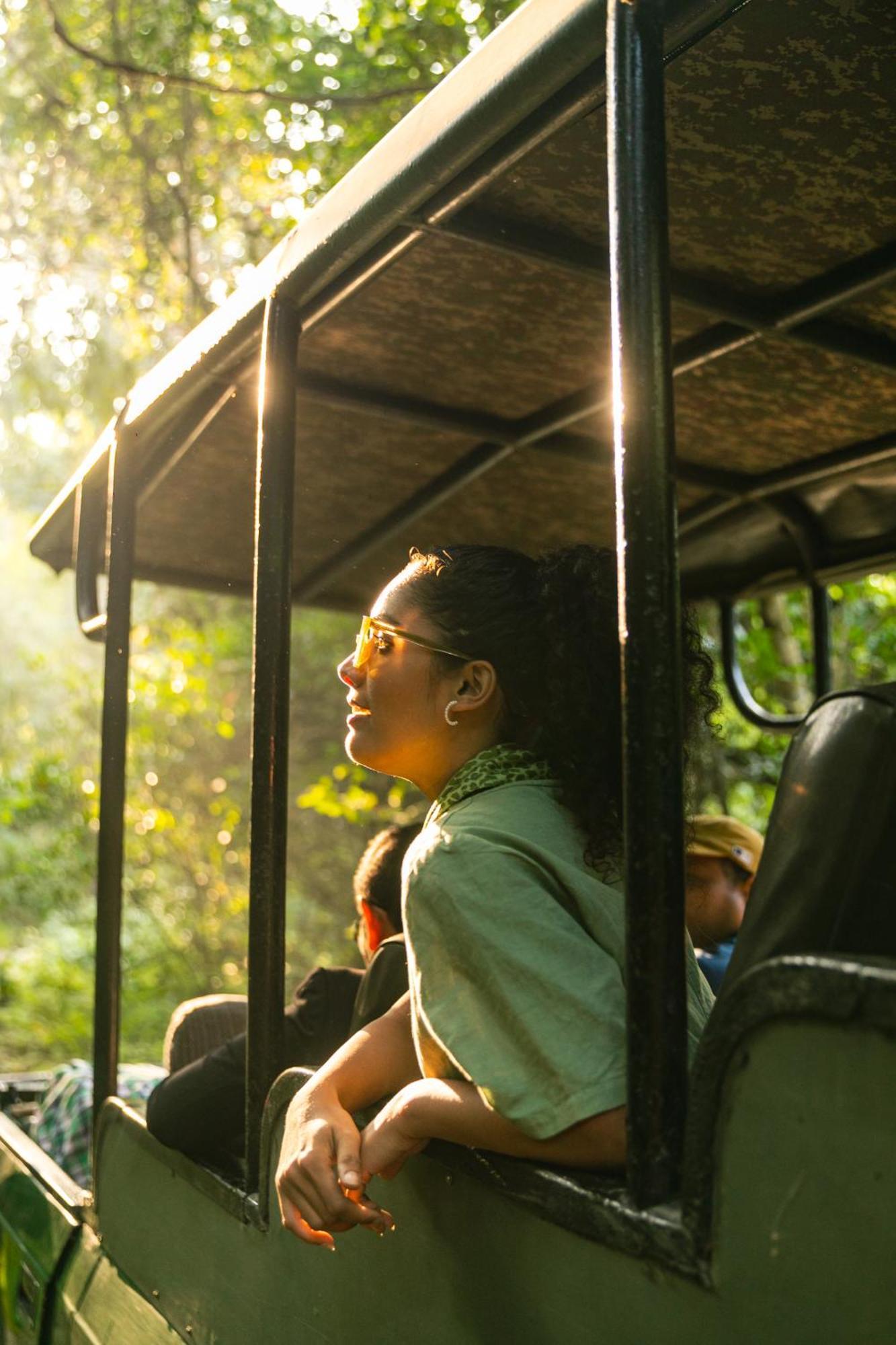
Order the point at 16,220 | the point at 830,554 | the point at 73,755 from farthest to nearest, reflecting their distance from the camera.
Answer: the point at 73,755
the point at 16,220
the point at 830,554

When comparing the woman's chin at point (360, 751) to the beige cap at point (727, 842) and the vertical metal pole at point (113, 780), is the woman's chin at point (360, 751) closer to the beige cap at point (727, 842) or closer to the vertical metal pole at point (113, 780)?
the vertical metal pole at point (113, 780)

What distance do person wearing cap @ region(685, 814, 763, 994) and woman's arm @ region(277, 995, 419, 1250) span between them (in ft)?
5.11

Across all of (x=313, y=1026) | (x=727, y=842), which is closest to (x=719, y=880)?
(x=727, y=842)

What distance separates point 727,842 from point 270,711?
1.57 m

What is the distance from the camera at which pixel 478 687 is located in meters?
1.83

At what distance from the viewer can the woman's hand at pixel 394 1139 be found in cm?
144

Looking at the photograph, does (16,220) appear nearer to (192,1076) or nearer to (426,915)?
(192,1076)

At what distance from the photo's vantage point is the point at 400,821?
7.62 m

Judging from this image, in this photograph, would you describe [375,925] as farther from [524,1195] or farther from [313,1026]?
[524,1195]

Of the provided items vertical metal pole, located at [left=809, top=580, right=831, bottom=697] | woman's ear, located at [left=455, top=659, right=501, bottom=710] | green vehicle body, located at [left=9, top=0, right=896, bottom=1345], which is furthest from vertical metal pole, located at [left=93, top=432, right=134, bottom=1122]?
vertical metal pole, located at [left=809, top=580, right=831, bottom=697]

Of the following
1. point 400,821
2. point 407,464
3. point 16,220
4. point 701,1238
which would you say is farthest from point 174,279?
point 701,1238

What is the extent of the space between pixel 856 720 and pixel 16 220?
10462mm

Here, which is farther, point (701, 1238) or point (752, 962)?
point (752, 962)

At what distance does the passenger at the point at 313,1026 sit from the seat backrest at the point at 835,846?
3.12 feet
